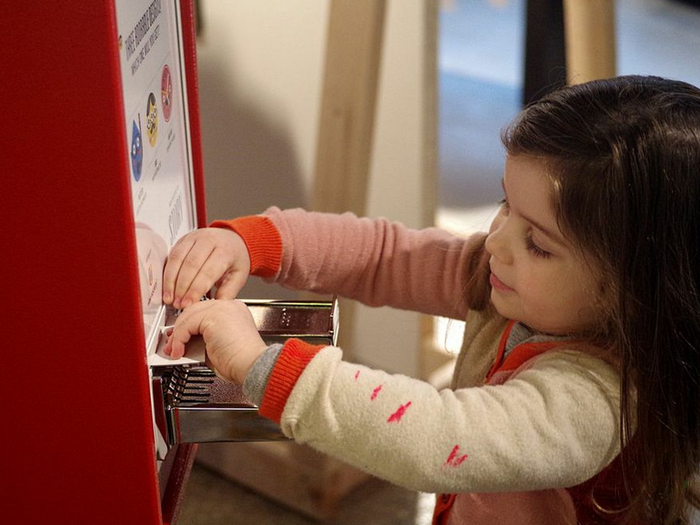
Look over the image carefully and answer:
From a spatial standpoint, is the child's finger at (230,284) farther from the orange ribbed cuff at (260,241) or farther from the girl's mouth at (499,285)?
the girl's mouth at (499,285)

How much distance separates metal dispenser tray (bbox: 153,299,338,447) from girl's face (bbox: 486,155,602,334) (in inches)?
6.1

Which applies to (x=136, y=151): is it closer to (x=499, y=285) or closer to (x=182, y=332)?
(x=182, y=332)

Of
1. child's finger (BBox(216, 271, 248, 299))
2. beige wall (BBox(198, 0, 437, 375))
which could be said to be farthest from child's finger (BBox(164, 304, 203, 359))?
beige wall (BBox(198, 0, 437, 375))

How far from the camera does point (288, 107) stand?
5.03 ft

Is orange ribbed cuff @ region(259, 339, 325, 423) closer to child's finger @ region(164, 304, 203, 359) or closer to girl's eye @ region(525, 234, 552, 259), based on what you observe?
child's finger @ region(164, 304, 203, 359)

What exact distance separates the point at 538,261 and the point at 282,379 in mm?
223

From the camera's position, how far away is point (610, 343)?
740 mm

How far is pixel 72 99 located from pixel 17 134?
0.04m

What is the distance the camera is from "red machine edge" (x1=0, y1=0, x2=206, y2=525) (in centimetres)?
52

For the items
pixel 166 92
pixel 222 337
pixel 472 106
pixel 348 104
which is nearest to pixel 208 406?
pixel 222 337

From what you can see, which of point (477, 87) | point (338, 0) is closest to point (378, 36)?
point (338, 0)

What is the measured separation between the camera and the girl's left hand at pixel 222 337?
2.19 ft

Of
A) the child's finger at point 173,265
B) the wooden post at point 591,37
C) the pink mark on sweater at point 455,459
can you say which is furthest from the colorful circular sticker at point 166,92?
the wooden post at point 591,37

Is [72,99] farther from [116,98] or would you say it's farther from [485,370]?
[485,370]
